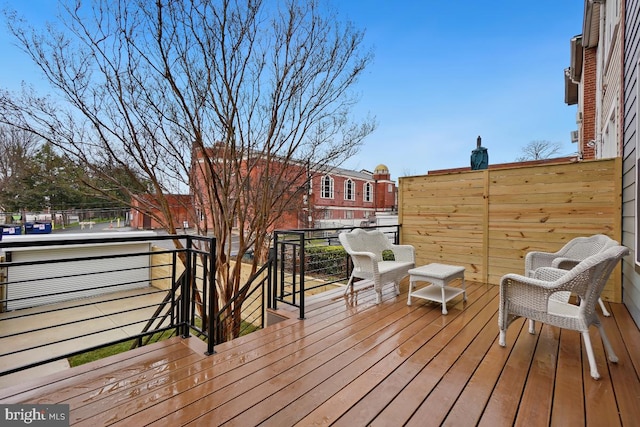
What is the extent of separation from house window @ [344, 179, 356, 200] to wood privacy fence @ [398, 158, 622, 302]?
20819 millimetres

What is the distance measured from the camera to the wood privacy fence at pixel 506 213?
3508mm

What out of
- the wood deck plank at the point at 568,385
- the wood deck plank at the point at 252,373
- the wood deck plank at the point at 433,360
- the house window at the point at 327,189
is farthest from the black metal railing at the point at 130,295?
the house window at the point at 327,189

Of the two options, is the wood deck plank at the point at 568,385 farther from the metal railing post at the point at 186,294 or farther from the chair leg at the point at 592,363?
the metal railing post at the point at 186,294

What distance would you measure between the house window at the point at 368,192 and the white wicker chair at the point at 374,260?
24311 mm

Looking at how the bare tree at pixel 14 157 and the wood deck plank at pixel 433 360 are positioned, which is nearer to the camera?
the wood deck plank at pixel 433 360

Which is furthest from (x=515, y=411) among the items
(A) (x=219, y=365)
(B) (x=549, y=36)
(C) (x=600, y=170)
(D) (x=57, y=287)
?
(D) (x=57, y=287)

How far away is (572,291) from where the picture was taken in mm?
1983

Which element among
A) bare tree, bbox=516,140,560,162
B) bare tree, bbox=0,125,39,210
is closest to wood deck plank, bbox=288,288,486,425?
bare tree, bbox=0,125,39,210

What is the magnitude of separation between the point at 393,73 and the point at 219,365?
598 cm

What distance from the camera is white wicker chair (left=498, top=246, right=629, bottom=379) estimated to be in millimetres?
1918

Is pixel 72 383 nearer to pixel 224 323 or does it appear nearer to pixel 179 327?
pixel 179 327

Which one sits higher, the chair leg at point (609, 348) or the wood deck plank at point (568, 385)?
the chair leg at point (609, 348)

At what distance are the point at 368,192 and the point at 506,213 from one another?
2477 cm

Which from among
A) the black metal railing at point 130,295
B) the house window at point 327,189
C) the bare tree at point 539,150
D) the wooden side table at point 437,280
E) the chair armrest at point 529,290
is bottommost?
the black metal railing at point 130,295
